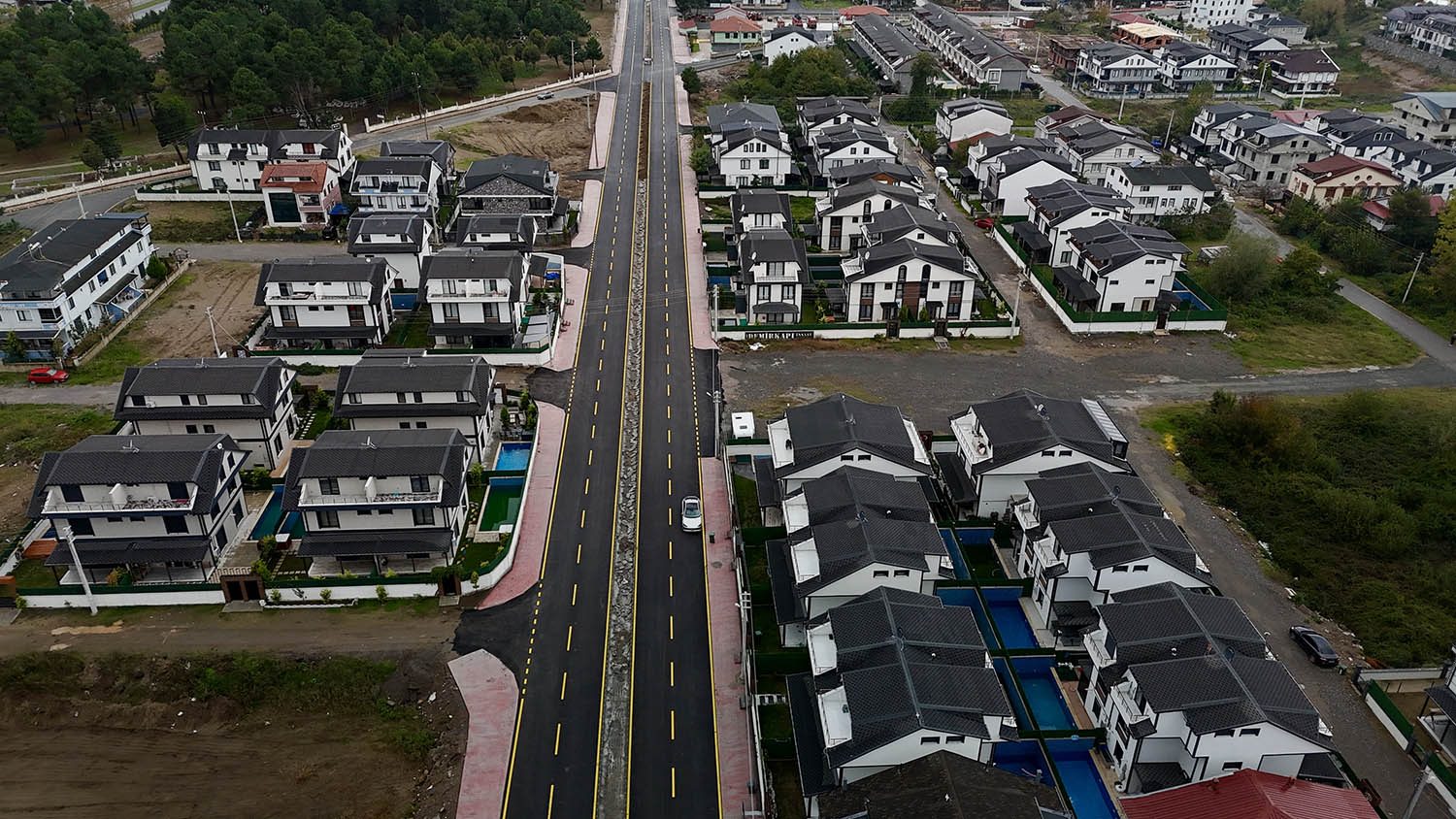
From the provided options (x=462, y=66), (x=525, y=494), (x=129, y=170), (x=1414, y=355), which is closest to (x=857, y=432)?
(x=525, y=494)

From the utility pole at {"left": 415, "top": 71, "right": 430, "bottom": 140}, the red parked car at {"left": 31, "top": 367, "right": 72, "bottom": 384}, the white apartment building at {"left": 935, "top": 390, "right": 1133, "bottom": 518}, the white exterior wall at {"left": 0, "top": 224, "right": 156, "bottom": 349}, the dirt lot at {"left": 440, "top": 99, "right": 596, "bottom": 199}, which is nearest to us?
the white apartment building at {"left": 935, "top": 390, "right": 1133, "bottom": 518}

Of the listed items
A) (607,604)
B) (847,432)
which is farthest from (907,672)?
(847,432)

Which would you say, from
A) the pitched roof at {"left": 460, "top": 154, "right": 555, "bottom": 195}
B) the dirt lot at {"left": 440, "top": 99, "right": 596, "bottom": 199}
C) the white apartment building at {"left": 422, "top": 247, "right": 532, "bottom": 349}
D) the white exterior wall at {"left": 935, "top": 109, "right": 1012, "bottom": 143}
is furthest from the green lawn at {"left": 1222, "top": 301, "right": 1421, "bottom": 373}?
the dirt lot at {"left": 440, "top": 99, "right": 596, "bottom": 199}

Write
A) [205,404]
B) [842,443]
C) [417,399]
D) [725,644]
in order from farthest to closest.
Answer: [417,399] → [205,404] → [842,443] → [725,644]

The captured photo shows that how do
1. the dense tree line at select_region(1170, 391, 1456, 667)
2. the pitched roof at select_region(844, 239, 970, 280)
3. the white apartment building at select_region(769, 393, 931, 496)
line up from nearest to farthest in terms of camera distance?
the dense tree line at select_region(1170, 391, 1456, 667)
the white apartment building at select_region(769, 393, 931, 496)
the pitched roof at select_region(844, 239, 970, 280)

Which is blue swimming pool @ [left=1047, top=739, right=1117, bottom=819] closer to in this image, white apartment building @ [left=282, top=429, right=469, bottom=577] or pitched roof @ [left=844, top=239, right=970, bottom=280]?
white apartment building @ [left=282, top=429, right=469, bottom=577]

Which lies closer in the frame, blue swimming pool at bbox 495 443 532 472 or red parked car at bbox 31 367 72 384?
blue swimming pool at bbox 495 443 532 472

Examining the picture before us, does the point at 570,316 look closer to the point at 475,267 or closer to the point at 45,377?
the point at 475,267
